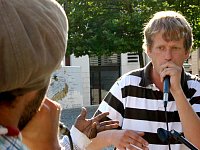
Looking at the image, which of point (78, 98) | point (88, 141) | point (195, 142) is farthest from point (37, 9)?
point (78, 98)

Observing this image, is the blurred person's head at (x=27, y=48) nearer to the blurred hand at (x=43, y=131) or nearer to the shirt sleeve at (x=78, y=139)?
the blurred hand at (x=43, y=131)

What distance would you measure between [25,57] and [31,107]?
→ 0.15 meters

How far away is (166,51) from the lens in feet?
7.76

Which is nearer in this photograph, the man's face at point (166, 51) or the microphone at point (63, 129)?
the microphone at point (63, 129)

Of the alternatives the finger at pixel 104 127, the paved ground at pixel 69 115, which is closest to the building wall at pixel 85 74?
the paved ground at pixel 69 115

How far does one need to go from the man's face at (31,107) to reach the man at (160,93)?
1259 mm

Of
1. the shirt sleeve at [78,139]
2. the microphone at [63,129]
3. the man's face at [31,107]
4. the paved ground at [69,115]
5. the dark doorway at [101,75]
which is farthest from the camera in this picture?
the dark doorway at [101,75]

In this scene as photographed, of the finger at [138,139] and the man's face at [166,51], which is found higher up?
the man's face at [166,51]

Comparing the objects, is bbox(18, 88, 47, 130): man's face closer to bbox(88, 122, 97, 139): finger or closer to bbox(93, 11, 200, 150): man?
bbox(88, 122, 97, 139): finger

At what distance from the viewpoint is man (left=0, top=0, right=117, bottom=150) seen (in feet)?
2.91

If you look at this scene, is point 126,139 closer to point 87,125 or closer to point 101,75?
point 87,125

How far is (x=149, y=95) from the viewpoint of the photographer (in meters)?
2.45

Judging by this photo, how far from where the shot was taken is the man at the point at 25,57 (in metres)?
0.89

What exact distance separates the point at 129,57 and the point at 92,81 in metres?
2.27
